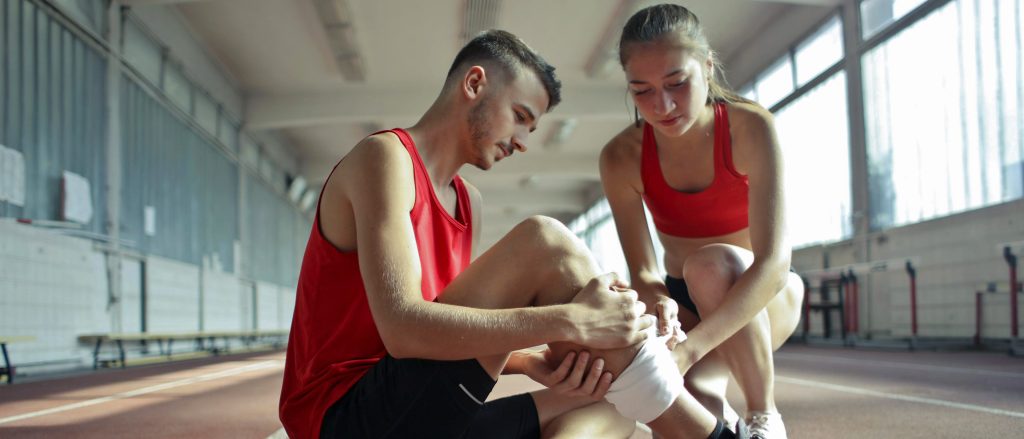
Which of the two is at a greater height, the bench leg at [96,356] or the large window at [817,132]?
the large window at [817,132]

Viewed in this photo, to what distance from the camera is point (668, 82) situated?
1.78 meters

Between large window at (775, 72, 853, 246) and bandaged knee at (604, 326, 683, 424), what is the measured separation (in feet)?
26.3

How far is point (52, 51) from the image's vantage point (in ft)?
21.6

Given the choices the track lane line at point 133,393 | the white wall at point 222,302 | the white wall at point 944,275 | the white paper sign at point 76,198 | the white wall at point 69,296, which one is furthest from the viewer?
the white wall at point 222,302

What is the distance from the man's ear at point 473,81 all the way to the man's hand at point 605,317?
483mm

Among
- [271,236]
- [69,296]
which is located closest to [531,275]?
[69,296]

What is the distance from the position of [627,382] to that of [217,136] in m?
11.3

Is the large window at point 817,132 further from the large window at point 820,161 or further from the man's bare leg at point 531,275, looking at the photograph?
the man's bare leg at point 531,275

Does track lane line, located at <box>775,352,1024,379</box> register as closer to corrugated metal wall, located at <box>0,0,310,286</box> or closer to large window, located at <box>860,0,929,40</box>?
large window, located at <box>860,0,929,40</box>

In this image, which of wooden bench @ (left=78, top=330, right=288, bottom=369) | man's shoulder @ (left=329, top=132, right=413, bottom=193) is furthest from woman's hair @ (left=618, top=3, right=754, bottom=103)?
wooden bench @ (left=78, top=330, right=288, bottom=369)

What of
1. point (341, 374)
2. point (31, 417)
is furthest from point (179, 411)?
point (341, 374)

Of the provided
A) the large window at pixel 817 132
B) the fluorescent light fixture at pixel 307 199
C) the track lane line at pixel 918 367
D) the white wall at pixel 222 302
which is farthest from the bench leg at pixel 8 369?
the fluorescent light fixture at pixel 307 199

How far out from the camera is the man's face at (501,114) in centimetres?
154

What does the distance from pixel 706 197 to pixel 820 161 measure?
27.3 feet
